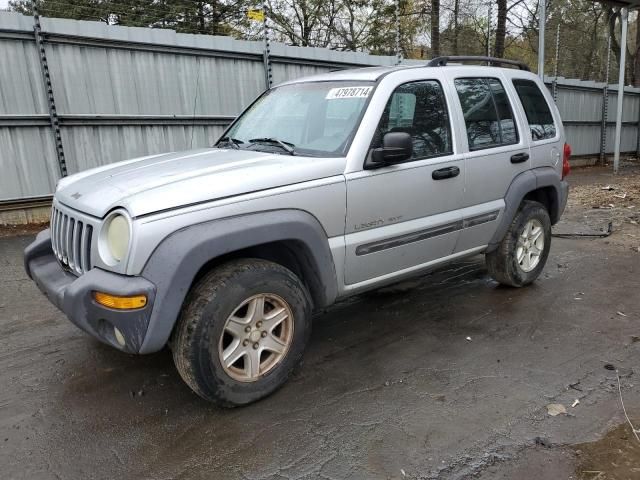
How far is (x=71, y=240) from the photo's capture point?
3.04 metres

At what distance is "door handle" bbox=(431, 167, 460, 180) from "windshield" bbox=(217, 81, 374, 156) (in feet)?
2.41

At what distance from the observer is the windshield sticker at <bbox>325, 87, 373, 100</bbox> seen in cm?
358

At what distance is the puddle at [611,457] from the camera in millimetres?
2459

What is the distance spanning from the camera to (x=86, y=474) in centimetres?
249

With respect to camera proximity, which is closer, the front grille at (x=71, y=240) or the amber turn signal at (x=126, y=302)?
the amber turn signal at (x=126, y=302)

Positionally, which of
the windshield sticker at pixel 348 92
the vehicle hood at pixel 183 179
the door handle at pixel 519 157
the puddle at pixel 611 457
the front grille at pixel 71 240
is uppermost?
Result: the windshield sticker at pixel 348 92

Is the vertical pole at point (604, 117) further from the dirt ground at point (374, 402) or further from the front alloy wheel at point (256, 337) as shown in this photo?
the front alloy wheel at point (256, 337)

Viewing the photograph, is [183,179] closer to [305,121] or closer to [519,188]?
[305,121]

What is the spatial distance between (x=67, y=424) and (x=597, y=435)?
2922 millimetres

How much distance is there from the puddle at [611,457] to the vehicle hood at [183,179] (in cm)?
206

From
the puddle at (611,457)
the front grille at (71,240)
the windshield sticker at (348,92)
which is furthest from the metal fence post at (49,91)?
the puddle at (611,457)

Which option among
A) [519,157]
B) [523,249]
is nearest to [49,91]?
[519,157]

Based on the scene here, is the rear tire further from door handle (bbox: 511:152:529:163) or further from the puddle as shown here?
the puddle

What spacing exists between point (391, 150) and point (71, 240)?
79.9 inches
